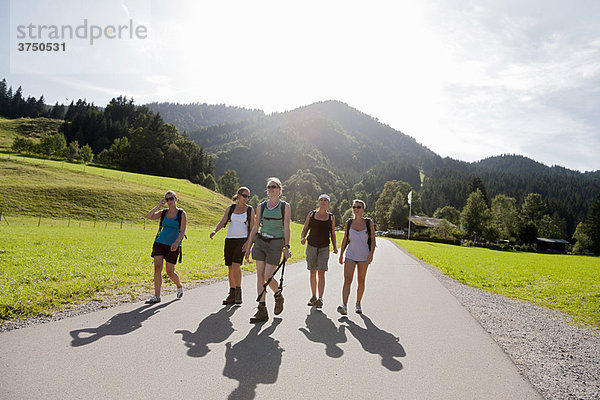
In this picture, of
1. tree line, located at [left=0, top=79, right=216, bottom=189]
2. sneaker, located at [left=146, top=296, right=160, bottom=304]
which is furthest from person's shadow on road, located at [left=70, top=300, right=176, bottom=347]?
tree line, located at [left=0, top=79, right=216, bottom=189]

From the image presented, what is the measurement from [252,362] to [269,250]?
2503mm

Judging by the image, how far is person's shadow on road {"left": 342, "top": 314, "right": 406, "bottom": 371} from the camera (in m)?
4.43

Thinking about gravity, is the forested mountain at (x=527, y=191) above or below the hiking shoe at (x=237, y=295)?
above

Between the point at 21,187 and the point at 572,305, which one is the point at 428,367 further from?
the point at 21,187

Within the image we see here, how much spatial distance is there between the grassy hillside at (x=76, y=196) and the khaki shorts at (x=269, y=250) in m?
38.9

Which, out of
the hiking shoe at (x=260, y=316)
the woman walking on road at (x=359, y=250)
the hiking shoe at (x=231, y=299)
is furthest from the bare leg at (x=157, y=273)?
the woman walking on road at (x=359, y=250)

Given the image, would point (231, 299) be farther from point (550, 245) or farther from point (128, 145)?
point (550, 245)

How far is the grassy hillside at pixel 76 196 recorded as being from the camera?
123 feet

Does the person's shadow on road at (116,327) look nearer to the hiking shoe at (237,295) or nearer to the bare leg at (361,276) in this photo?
the hiking shoe at (237,295)

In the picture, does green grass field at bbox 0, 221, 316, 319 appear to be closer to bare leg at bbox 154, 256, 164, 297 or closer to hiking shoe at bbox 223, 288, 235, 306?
bare leg at bbox 154, 256, 164, 297

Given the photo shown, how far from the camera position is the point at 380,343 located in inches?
202

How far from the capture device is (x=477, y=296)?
10.7m

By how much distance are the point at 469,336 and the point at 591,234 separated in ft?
298

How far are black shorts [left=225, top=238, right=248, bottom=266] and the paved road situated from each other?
978mm
